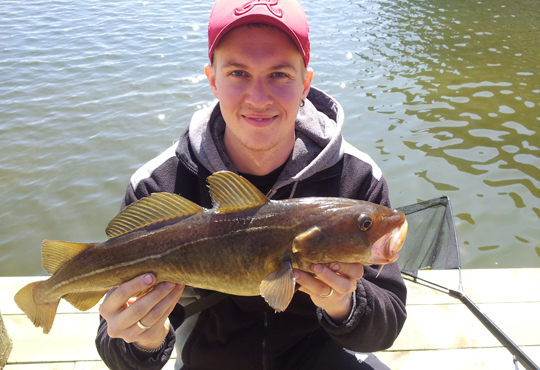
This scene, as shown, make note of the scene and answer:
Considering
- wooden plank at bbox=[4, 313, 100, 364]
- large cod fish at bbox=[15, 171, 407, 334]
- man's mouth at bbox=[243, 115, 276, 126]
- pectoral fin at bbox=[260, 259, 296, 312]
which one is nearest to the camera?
pectoral fin at bbox=[260, 259, 296, 312]

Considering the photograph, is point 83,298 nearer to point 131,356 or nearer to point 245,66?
point 131,356

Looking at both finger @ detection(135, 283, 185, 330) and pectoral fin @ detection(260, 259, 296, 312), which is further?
finger @ detection(135, 283, 185, 330)

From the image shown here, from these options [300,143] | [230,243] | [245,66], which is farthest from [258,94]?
[230,243]

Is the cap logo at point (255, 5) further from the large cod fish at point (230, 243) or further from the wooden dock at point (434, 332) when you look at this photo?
the wooden dock at point (434, 332)

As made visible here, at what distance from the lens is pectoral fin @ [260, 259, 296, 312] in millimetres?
1928

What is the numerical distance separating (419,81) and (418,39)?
3493 millimetres

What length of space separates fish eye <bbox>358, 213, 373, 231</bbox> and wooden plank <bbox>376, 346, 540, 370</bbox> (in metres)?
1.79

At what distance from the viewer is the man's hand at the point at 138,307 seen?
6.81 ft

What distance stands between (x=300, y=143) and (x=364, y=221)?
1.01 m

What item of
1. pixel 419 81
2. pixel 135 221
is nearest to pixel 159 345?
pixel 135 221

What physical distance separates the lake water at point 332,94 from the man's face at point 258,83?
423 centimetres

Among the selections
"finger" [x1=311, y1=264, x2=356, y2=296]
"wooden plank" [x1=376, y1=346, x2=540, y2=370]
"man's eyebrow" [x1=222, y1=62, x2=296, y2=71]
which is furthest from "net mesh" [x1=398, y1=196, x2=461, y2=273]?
"man's eyebrow" [x1=222, y1=62, x2=296, y2=71]

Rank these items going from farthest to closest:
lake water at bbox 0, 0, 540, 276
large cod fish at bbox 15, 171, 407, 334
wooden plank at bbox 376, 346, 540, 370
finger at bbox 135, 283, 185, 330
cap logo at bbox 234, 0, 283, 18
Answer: lake water at bbox 0, 0, 540, 276 < wooden plank at bbox 376, 346, 540, 370 < cap logo at bbox 234, 0, 283, 18 < finger at bbox 135, 283, 185, 330 < large cod fish at bbox 15, 171, 407, 334

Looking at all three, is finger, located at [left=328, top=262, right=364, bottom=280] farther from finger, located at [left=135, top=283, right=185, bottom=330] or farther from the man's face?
the man's face
